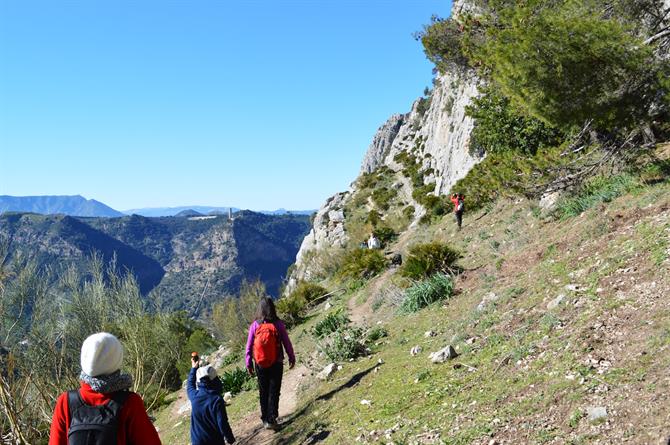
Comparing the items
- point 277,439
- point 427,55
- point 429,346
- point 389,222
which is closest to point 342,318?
point 429,346

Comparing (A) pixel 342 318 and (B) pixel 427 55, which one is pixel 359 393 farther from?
(B) pixel 427 55

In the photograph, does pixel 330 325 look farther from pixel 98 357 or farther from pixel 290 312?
pixel 98 357

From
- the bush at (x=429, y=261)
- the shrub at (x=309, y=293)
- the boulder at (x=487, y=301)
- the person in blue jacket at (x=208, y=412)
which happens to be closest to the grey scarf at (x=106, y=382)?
the person in blue jacket at (x=208, y=412)

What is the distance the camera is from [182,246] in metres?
140

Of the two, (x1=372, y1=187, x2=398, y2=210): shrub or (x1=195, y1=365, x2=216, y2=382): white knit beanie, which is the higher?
(x1=372, y1=187, x2=398, y2=210): shrub

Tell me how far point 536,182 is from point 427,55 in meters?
9.04

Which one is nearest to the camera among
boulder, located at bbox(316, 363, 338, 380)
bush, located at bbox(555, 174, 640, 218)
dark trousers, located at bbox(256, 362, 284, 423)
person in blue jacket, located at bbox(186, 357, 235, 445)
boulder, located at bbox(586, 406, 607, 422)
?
boulder, located at bbox(586, 406, 607, 422)

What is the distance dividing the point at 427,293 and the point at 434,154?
2434 cm

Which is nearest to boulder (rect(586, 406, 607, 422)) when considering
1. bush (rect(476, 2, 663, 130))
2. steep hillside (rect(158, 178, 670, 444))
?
steep hillside (rect(158, 178, 670, 444))

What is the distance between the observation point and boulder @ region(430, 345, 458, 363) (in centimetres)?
580

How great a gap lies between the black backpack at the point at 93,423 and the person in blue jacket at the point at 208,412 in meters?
2.73

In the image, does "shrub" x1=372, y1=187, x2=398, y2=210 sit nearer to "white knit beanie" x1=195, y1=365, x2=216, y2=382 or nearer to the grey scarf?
"white knit beanie" x1=195, y1=365, x2=216, y2=382

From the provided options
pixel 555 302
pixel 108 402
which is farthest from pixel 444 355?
pixel 108 402

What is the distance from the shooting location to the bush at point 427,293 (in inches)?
361
